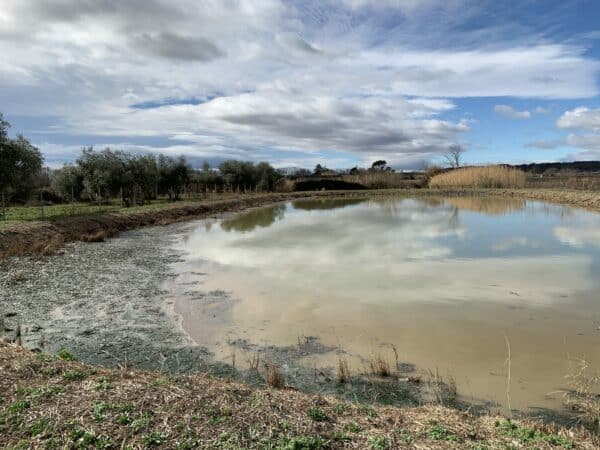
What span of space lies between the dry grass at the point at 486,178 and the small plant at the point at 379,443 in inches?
1888

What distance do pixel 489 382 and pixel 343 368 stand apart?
5.91 feet

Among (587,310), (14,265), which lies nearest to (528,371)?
(587,310)

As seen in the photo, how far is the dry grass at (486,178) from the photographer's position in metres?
46.2

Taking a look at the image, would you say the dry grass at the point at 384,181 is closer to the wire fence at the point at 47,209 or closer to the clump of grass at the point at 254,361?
the wire fence at the point at 47,209

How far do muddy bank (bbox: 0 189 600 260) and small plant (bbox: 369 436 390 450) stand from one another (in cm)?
1316

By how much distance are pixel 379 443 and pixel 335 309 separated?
5.03 m

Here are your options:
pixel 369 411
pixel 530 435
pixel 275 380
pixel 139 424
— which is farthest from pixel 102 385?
pixel 530 435

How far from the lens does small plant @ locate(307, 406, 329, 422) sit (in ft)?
13.0

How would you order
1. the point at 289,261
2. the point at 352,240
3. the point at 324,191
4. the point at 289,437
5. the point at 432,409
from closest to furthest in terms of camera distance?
the point at 289,437
the point at 432,409
the point at 289,261
the point at 352,240
the point at 324,191

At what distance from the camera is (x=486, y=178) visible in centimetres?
4816

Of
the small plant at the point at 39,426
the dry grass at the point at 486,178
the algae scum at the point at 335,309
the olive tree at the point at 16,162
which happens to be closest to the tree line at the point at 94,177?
the olive tree at the point at 16,162

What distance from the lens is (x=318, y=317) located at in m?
8.12

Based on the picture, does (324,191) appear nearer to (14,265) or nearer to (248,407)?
(14,265)

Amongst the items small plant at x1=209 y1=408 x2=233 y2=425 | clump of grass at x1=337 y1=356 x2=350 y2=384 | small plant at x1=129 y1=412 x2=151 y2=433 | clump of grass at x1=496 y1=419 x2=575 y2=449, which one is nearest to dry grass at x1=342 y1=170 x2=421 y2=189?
clump of grass at x1=337 y1=356 x2=350 y2=384
